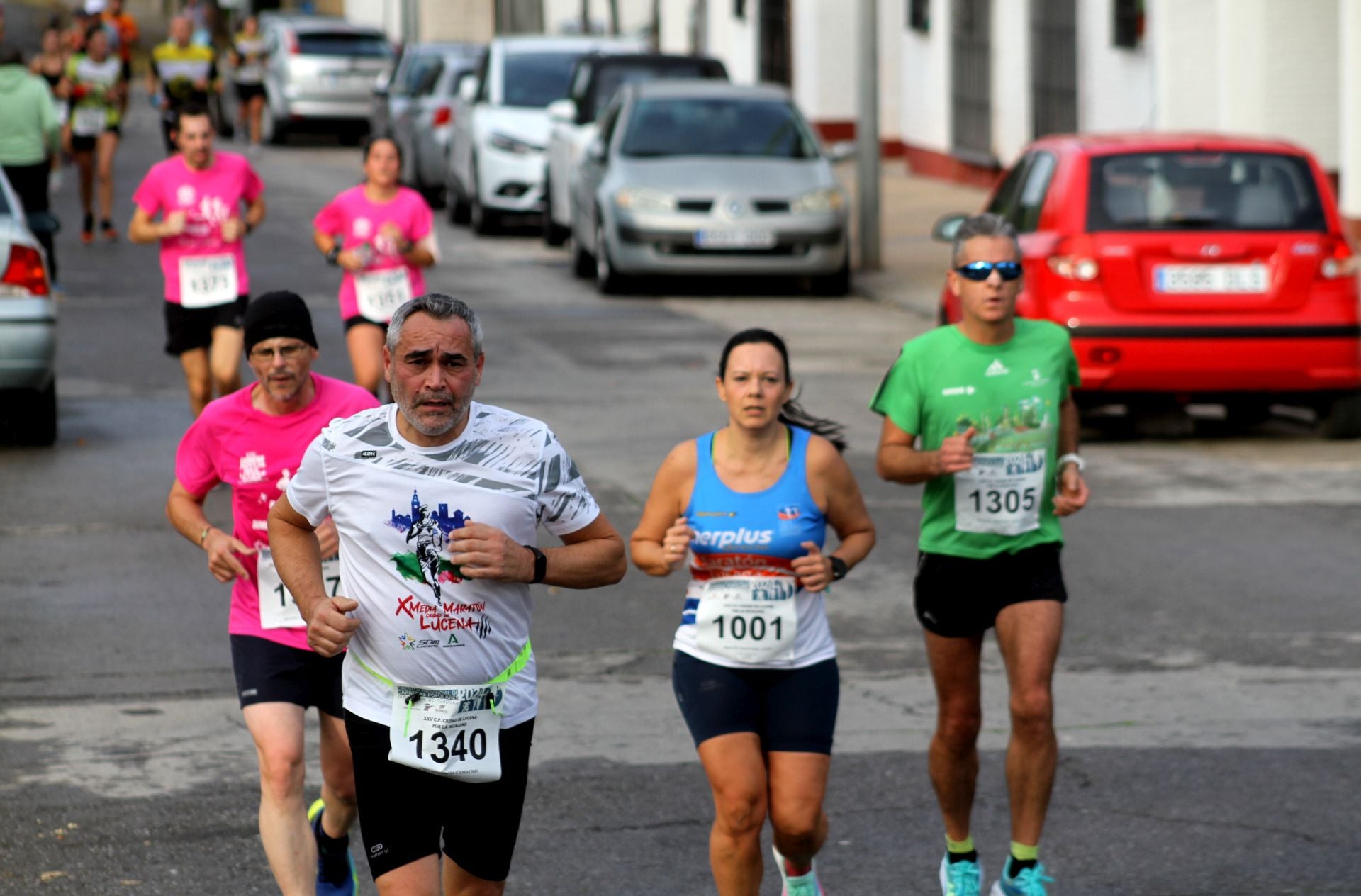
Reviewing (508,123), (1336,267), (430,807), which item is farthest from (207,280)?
(508,123)

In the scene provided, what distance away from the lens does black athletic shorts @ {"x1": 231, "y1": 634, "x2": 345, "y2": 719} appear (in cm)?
573

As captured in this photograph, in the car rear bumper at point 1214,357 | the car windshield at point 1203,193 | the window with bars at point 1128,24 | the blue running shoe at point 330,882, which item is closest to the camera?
the blue running shoe at point 330,882

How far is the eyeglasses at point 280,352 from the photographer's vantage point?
5.82 m

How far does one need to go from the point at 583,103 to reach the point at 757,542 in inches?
691

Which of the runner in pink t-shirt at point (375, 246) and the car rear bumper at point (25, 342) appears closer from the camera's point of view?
the runner in pink t-shirt at point (375, 246)

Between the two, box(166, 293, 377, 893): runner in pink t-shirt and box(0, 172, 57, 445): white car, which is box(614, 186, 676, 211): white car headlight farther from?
box(166, 293, 377, 893): runner in pink t-shirt

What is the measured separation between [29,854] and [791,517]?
2.32 metres

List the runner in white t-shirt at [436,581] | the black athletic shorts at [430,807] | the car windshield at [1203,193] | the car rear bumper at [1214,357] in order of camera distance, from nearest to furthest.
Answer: the runner in white t-shirt at [436,581], the black athletic shorts at [430,807], the car rear bumper at [1214,357], the car windshield at [1203,193]

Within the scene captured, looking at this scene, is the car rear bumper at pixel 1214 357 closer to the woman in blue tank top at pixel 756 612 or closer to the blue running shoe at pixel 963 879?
the blue running shoe at pixel 963 879

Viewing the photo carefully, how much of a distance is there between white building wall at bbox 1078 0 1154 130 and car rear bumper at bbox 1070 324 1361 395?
11.2 m

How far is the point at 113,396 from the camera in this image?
14695mm

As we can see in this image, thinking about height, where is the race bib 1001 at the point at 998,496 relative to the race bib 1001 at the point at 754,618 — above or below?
above

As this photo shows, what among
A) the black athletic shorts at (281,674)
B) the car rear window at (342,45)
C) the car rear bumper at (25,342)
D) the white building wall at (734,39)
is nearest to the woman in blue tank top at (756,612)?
the black athletic shorts at (281,674)

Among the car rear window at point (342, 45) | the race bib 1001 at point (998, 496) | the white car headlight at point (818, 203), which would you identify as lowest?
the white car headlight at point (818, 203)
